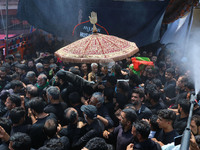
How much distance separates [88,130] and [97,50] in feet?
5.13

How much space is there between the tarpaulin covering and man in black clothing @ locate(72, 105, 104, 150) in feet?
15.1

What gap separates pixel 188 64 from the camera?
6078mm

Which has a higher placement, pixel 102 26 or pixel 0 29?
pixel 102 26

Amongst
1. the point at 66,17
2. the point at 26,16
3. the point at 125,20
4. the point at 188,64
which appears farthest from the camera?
the point at 26,16

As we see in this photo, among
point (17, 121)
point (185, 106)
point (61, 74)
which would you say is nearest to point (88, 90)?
point (61, 74)

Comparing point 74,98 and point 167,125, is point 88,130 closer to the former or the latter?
point 74,98

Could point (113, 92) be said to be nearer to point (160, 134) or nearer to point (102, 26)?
point (160, 134)

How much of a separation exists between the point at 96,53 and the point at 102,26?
3781mm

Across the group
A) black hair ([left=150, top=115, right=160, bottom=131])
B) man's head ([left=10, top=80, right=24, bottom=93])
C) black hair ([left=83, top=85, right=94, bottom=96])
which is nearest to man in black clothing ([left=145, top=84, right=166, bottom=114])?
black hair ([left=150, top=115, right=160, bottom=131])

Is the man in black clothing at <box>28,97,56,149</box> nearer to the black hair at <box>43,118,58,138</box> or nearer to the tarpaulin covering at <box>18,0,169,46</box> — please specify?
the black hair at <box>43,118,58,138</box>

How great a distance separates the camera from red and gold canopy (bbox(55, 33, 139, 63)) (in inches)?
141

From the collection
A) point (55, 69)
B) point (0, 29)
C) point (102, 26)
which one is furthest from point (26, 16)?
point (0, 29)

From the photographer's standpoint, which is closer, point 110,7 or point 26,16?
point 110,7

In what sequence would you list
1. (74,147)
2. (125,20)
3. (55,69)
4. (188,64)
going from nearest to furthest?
(74,147) < (55,69) < (188,64) < (125,20)
